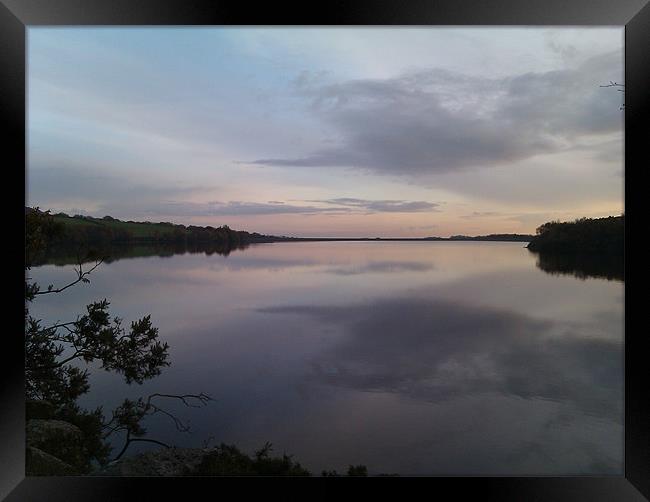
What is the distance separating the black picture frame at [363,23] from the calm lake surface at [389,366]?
1.35 feet

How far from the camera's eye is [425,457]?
18.4 feet

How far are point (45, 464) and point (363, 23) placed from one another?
293cm

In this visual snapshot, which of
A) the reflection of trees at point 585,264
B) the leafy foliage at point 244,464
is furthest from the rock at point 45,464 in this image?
the reflection of trees at point 585,264

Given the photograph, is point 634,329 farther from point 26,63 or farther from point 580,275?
point 580,275

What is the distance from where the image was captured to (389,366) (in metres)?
9.95

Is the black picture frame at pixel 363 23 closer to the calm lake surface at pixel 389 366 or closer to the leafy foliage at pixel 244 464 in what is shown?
the calm lake surface at pixel 389 366

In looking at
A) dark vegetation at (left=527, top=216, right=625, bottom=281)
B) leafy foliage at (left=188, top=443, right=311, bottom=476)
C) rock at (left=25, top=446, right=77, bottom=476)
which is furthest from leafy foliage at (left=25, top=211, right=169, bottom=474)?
dark vegetation at (left=527, top=216, right=625, bottom=281)

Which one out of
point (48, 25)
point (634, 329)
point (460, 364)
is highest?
point (48, 25)

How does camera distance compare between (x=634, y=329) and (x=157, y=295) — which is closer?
(x=634, y=329)

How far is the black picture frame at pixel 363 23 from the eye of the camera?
1.33 m

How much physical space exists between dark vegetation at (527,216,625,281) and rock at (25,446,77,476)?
756 inches

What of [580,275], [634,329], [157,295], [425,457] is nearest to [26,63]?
[634,329]

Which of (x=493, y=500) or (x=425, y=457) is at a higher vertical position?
(x=493, y=500)

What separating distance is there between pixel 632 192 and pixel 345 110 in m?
16.6
